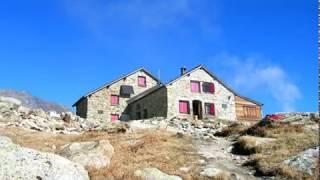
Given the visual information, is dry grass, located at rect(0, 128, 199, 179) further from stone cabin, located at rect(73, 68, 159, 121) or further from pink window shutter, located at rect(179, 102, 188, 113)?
stone cabin, located at rect(73, 68, 159, 121)

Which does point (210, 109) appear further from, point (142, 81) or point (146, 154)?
point (146, 154)

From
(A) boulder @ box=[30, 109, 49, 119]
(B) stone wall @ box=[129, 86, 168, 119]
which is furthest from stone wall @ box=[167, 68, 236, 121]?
(A) boulder @ box=[30, 109, 49, 119]

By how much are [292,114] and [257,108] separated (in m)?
27.4

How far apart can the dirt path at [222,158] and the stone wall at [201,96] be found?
2416cm

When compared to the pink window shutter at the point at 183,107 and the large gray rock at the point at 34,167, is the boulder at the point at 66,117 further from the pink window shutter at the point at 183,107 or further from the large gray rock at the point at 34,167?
the large gray rock at the point at 34,167

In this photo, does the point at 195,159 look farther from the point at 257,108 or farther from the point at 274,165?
the point at 257,108

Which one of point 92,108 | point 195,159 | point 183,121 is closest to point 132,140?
point 195,159

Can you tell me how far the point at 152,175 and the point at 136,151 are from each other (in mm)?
5343

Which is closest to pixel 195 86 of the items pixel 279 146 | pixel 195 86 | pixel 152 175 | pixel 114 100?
pixel 195 86

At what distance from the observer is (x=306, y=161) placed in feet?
66.7

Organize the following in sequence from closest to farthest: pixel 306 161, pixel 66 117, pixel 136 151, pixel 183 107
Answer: pixel 306 161, pixel 136 151, pixel 66 117, pixel 183 107

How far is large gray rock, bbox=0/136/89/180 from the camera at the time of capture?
14.2m

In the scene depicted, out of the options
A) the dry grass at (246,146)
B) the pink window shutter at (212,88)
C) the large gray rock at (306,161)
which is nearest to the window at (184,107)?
the pink window shutter at (212,88)

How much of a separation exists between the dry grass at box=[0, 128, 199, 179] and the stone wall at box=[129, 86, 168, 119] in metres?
24.1
